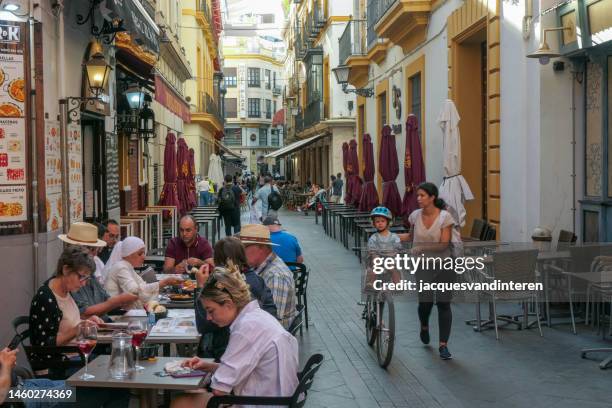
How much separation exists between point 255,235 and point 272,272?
1.14 ft

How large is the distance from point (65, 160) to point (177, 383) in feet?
17.4

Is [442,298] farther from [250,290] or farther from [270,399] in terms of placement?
[270,399]

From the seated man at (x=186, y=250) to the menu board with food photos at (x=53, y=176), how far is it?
1.33 m

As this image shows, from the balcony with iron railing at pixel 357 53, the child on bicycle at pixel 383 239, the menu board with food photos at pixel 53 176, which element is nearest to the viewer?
the menu board with food photos at pixel 53 176

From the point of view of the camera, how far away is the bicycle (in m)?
7.80

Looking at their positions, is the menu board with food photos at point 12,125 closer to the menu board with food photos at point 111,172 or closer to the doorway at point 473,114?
the menu board with food photos at point 111,172

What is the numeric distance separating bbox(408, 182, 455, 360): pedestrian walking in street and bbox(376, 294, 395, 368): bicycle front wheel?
1.51 feet

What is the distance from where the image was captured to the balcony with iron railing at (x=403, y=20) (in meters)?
16.5

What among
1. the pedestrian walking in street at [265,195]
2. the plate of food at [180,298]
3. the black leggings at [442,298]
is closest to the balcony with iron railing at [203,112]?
the pedestrian walking in street at [265,195]

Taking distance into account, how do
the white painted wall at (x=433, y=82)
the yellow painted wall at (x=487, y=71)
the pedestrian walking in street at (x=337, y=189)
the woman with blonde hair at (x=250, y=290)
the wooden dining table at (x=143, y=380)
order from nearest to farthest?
the wooden dining table at (x=143, y=380)
the woman with blonde hair at (x=250, y=290)
the yellow painted wall at (x=487, y=71)
the white painted wall at (x=433, y=82)
the pedestrian walking in street at (x=337, y=189)

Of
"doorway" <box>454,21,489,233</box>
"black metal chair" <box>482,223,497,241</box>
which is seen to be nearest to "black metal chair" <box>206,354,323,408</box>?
"black metal chair" <box>482,223,497,241</box>

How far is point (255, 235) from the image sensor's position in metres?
6.64

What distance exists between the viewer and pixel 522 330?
9.65 metres

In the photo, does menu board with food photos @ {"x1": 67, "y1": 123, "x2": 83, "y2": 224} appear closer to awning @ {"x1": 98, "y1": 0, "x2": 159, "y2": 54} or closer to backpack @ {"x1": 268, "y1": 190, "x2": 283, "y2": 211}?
awning @ {"x1": 98, "y1": 0, "x2": 159, "y2": 54}
